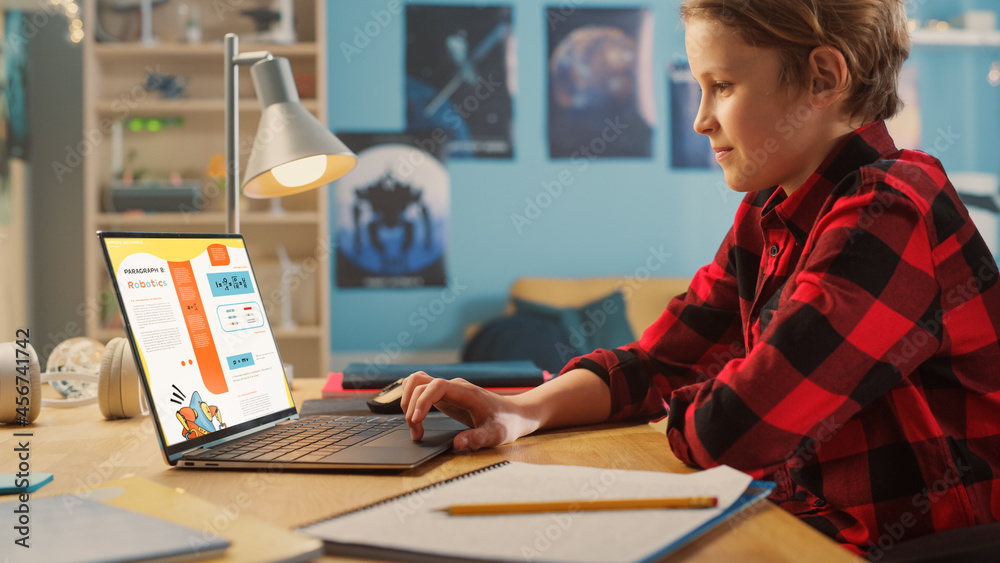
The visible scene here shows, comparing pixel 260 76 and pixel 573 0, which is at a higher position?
pixel 573 0

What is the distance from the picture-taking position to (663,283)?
3.08m

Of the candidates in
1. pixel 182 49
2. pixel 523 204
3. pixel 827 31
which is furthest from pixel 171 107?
pixel 827 31

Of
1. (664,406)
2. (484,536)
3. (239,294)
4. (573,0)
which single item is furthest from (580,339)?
(484,536)

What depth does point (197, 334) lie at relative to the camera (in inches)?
31.6

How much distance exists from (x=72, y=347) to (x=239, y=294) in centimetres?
41

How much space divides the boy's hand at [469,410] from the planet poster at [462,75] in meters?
2.41

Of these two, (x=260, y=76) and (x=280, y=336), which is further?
(x=280, y=336)

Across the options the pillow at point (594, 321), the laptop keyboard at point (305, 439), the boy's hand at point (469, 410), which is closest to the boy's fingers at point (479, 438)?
the boy's hand at point (469, 410)

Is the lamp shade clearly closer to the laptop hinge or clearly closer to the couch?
A: the laptop hinge

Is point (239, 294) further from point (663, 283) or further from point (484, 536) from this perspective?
point (663, 283)

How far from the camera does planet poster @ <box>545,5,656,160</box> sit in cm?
319

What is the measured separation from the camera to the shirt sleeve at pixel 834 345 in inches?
24.4

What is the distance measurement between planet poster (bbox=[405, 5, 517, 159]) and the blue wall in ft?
0.16

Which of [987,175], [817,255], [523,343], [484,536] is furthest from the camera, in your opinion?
[987,175]
